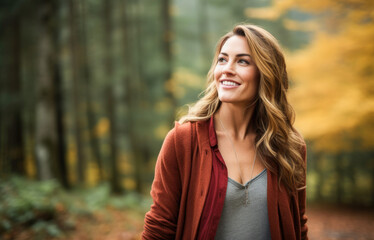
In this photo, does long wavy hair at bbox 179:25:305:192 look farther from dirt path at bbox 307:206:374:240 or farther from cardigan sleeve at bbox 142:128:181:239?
dirt path at bbox 307:206:374:240

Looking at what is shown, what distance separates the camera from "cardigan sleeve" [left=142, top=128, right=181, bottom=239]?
206cm

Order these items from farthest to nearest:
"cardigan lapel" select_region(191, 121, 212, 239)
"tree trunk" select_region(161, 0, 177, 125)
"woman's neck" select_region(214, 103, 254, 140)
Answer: "tree trunk" select_region(161, 0, 177, 125) → "woman's neck" select_region(214, 103, 254, 140) → "cardigan lapel" select_region(191, 121, 212, 239)

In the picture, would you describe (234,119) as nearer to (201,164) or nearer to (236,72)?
(236,72)

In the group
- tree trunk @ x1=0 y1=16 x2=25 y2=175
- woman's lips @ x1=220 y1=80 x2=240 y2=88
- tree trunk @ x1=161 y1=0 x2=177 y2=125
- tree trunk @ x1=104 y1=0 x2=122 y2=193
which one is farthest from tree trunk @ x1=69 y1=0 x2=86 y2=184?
woman's lips @ x1=220 y1=80 x2=240 y2=88

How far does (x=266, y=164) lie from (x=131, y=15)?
14.2 metres

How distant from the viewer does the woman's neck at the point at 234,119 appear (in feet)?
8.11

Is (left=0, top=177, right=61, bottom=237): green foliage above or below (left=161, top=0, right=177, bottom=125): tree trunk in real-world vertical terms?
below

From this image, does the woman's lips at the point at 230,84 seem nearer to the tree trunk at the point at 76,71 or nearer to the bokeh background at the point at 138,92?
the bokeh background at the point at 138,92

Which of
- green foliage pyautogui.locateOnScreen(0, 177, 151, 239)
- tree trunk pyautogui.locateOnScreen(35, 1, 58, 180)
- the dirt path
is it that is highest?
tree trunk pyautogui.locateOnScreen(35, 1, 58, 180)

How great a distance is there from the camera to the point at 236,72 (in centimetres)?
227

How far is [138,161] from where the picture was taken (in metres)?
15.0

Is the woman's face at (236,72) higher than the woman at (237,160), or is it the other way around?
the woman's face at (236,72)

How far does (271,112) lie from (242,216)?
920mm

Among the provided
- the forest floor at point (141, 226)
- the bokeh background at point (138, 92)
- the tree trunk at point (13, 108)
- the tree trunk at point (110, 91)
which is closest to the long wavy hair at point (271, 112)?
the bokeh background at point (138, 92)
